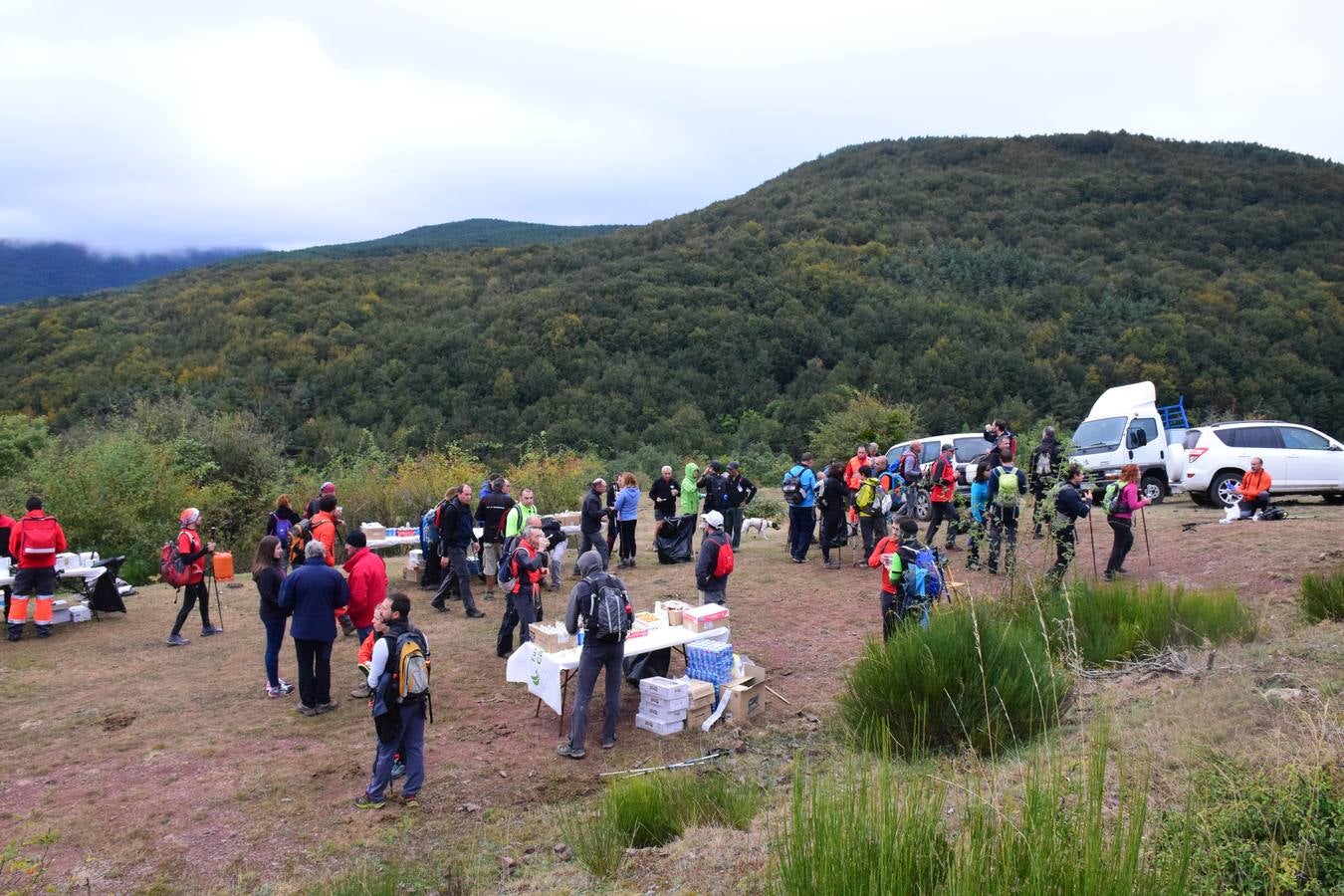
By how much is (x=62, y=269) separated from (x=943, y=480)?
332ft

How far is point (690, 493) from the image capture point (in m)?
14.1

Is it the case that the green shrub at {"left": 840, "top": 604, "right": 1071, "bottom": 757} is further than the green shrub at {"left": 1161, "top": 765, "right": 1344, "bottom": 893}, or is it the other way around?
the green shrub at {"left": 840, "top": 604, "right": 1071, "bottom": 757}

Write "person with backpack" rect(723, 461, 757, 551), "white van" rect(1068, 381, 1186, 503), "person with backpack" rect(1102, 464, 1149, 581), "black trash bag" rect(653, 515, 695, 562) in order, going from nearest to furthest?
"person with backpack" rect(1102, 464, 1149, 581)
"person with backpack" rect(723, 461, 757, 551)
"black trash bag" rect(653, 515, 695, 562)
"white van" rect(1068, 381, 1186, 503)

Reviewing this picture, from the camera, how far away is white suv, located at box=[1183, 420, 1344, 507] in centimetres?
1534

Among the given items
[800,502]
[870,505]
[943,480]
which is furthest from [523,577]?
[943,480]

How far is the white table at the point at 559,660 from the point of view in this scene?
737cm

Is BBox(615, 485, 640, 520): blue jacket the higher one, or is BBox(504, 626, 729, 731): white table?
BBox(615, 485, 640, 520): blue jacket

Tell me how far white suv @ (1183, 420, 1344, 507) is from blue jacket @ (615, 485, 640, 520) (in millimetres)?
10310

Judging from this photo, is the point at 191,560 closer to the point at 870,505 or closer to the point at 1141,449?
the point at 870,505

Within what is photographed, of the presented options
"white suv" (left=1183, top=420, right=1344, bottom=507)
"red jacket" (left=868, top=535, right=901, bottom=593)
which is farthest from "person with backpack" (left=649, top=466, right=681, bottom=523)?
"white suv" (left=1183, top=420, right=1344, bottom=507)

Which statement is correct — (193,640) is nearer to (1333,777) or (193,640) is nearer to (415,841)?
(415,841)

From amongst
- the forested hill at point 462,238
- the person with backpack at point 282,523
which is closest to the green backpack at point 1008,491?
the person with backpack at point 282,523

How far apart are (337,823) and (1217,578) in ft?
33.6

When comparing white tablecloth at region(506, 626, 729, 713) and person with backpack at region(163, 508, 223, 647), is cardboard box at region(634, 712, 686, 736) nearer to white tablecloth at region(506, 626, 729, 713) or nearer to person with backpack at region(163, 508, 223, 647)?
white tablecloth at region(506, 626, 729, 713)
